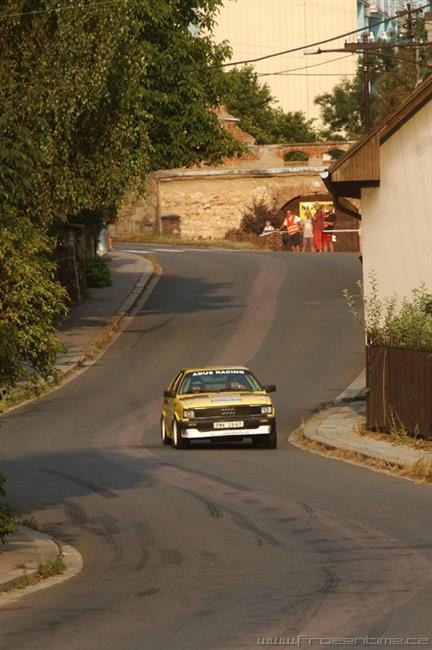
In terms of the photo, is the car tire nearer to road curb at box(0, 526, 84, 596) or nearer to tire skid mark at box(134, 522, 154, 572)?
tire skid mark at box(134, 522, 154, 572)

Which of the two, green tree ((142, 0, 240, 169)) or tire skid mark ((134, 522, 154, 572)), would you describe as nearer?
tire skid mark ((134, 522, 154, 572))

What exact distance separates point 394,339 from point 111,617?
55.9 feet

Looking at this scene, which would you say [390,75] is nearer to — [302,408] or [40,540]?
[302,408]

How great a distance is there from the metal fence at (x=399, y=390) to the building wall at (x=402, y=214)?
4193mm

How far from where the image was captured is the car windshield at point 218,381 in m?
27.6

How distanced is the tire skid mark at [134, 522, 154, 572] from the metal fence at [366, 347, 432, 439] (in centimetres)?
952

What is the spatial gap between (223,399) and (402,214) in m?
7.23

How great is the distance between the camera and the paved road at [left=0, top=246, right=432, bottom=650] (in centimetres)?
1044

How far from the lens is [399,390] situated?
26.3m

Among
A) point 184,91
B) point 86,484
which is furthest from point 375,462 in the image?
point 184,91

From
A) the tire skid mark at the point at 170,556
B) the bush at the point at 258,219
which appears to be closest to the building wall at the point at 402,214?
the tire skid mark at the point at 170,556

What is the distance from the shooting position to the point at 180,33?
48.0m

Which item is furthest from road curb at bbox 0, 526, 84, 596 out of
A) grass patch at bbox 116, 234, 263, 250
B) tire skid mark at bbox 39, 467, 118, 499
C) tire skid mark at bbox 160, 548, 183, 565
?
grass patch at bbox 116, 234, 263, 250

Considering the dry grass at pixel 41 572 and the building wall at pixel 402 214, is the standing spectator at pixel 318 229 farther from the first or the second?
the dry grass at pixel 41 572
